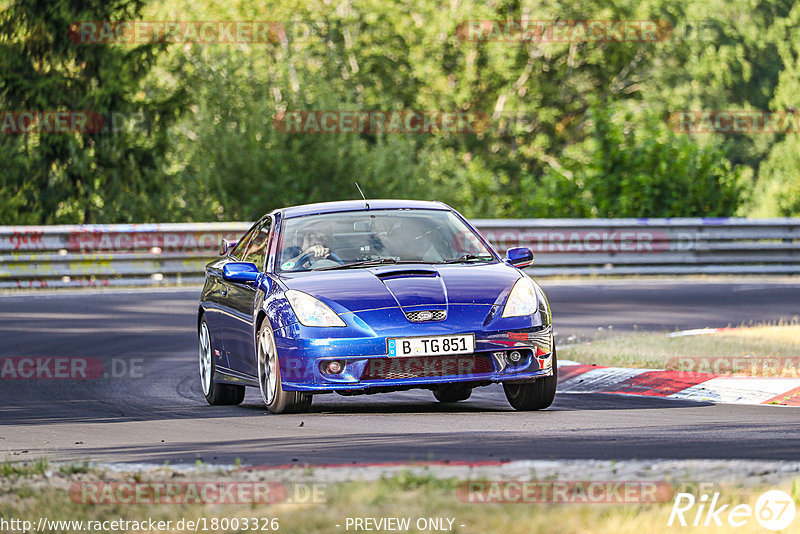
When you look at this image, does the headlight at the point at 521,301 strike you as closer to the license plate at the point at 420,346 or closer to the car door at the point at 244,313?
the license plate at the point at 420,346

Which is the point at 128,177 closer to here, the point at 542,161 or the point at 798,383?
the point at 542,161

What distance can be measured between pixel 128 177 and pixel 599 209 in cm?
1131

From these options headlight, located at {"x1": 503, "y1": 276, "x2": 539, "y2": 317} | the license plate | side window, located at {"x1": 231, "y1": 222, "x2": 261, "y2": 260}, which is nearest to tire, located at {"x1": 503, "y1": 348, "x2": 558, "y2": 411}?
headlight, located at {"x1": 503, "y1": 276, "x2": 539, "y2": 317}

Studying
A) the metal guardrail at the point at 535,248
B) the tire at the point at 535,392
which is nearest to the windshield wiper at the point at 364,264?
the tire at the point at 535,392

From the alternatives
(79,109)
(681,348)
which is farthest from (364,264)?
(79,109)

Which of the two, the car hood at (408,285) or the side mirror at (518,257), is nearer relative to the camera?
the car hood at (408,285)

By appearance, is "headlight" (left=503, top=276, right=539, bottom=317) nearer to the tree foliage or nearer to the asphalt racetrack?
the asphalt racetrack

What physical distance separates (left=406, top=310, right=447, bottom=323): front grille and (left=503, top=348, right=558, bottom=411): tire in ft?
2.80

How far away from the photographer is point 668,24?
54469 millimetres

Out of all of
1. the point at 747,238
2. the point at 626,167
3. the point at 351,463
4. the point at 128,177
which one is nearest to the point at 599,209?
the point at 626,167

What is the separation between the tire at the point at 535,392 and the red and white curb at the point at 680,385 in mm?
1393

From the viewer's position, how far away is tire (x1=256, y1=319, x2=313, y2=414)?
9648 mm

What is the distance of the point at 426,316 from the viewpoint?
9.26 m

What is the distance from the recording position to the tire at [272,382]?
9648 mm
